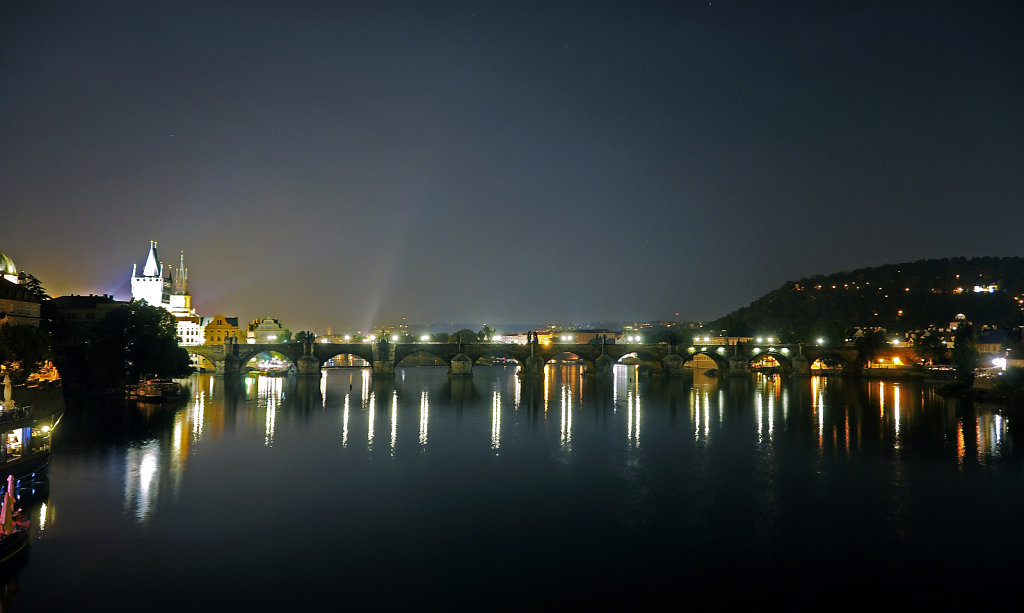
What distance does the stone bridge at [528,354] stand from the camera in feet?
257

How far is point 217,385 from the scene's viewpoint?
66500 mm

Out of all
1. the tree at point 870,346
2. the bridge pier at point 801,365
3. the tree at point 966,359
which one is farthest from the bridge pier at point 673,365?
the tree at point 966,359

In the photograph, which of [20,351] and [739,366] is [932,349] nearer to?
[739,366]

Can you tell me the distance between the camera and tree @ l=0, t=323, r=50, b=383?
1337 inches

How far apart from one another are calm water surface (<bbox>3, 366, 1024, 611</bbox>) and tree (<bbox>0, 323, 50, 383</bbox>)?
4.21 metres

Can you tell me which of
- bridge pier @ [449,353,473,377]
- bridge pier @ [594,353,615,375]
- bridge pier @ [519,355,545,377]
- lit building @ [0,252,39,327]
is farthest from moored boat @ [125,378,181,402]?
bridge pier @ [594,353,615,375]

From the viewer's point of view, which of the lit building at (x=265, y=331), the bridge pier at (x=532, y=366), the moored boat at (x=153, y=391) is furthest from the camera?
the lit building at (x=265, y=331)

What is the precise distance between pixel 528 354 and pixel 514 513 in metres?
63.9

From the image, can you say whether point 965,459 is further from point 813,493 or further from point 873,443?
point 813,493

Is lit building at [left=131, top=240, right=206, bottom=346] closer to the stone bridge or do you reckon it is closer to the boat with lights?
the stone bridge

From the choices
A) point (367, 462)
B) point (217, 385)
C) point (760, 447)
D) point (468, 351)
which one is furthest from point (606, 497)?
point (468, 351)

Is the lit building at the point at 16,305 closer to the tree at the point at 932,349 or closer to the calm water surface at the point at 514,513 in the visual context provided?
the calm water surface at the point at 514,513

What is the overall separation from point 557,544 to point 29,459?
19396 millimetres

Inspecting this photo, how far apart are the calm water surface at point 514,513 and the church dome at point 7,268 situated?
31.2 m
